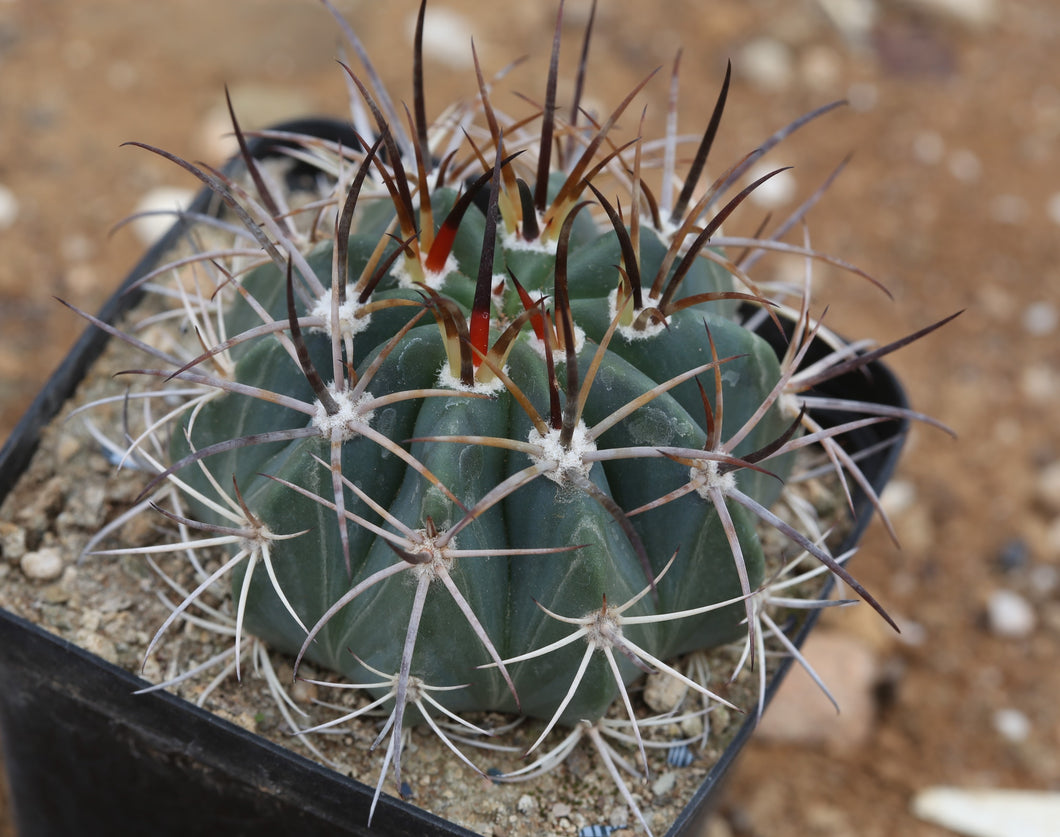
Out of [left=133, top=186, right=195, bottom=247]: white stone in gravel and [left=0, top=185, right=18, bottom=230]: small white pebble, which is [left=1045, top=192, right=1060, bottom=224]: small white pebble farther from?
[left=0, top=185, right=18, bottom=230]: small white pebble

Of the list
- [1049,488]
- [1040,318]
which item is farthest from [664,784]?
[1040,318]

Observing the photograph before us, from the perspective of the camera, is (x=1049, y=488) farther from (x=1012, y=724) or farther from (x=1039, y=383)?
(x=1012, y=724)

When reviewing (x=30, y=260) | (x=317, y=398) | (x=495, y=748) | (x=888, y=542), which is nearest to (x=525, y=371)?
(x=317, y=398)

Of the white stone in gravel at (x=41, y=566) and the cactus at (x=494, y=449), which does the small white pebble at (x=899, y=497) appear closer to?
the cactus at (x=494, y=449)

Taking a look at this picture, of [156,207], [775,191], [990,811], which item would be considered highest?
[156,207]

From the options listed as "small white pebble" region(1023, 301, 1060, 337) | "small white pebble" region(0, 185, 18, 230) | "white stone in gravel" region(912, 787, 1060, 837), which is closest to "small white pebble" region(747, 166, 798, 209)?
"small white pebble" region(1023, 301, 1060, 337)

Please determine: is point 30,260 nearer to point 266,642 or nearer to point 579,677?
point 266,642
